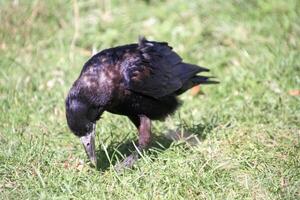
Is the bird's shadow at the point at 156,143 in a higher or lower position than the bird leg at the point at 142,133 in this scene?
lower

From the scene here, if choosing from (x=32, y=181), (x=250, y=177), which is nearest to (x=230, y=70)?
(x=250, y=177)

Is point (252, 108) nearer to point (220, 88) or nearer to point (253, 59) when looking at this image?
point (220, 88)

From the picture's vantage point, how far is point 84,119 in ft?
17.3

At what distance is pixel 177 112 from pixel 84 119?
5.62 feet

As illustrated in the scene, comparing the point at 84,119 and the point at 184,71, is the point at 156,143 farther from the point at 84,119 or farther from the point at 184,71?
the point at 84,119

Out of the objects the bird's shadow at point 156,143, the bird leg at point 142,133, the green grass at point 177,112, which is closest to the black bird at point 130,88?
the bird leg at point 142,133

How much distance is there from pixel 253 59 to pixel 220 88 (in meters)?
0.82

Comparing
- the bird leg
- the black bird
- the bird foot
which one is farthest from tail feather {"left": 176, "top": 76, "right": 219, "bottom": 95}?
the bird foot

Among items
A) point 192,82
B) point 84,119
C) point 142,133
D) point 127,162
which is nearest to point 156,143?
point 142,133

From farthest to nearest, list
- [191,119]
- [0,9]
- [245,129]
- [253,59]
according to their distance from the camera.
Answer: [0,9]
[253,59]
[191,119]
[245,129]

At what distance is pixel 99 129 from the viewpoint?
6289mm

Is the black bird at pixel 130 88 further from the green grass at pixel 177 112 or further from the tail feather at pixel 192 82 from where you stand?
the green grass at pixel 177 112

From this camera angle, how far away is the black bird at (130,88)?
17.4 feet

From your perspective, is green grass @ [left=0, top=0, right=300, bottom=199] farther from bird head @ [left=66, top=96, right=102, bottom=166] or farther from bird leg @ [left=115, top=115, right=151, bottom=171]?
bird head @ [left=66, top=96, right=102, bottom=166]
